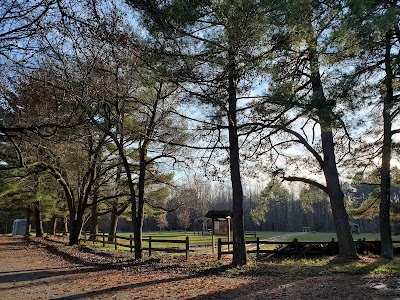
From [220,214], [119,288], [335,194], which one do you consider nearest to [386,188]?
[335,194]

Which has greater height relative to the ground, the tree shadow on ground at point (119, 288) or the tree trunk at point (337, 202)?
the tree trunk at point (337, 202)

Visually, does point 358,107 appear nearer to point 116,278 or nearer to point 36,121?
point 116,278

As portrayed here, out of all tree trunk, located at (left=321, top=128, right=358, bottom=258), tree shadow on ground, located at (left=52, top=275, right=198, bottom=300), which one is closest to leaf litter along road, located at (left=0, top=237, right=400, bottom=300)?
tree shadow on ground, located at (left=52, top=275, right=198, bottom=300)

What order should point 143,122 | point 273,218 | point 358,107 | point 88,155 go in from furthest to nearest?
point 273,218
point 88,155
point 143,122
point 358,107

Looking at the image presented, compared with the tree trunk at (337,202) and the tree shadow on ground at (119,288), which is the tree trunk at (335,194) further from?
the tree shadow on ground at (119,288)

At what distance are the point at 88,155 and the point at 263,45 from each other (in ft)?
42.6

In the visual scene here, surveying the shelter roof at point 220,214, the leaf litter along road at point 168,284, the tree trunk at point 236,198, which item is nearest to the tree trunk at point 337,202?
the leaf litter along road at point 168,284

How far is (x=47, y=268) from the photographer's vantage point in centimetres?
1127

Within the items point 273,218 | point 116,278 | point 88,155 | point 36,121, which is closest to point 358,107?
point 116,278

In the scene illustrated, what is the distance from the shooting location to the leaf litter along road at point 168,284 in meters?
6.96

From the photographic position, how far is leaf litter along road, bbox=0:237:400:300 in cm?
696

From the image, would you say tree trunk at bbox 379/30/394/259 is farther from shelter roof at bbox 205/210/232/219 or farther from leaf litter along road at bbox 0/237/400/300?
shelter roof at bbox 205/210/232/219

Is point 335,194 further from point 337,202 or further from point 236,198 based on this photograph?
point 236,198

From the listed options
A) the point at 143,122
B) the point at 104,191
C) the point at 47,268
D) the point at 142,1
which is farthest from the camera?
the point at 104,191
